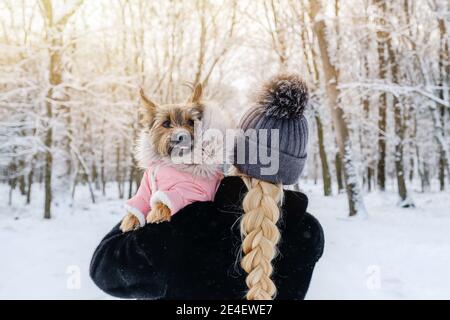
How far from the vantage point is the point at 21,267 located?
711cm

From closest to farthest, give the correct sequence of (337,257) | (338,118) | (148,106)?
(148,106), (337,257), (338,118)

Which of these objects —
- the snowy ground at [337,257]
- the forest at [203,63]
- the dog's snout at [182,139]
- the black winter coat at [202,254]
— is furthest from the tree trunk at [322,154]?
the dog's snout at [182,139]

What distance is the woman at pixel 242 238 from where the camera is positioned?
4.95 ft

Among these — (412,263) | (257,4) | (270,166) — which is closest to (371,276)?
(412,263)

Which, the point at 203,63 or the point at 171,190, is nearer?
the point at 171,190

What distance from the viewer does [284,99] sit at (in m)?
1.58

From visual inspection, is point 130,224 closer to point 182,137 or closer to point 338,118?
point 182,137

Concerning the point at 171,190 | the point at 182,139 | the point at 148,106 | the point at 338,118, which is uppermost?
the point at 338,118

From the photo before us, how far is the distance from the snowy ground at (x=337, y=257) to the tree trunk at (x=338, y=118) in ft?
2.53

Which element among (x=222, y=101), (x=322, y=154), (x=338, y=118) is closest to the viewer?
(x=338, y=118)

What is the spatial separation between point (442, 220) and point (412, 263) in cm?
647

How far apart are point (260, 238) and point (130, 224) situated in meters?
0.54

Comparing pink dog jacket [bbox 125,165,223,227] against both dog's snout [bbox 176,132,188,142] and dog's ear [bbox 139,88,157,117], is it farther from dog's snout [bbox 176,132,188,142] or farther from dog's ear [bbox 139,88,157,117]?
dog's ear [bbox 139,88,157,117]

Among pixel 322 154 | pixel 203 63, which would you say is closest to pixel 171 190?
pixel 203 63
